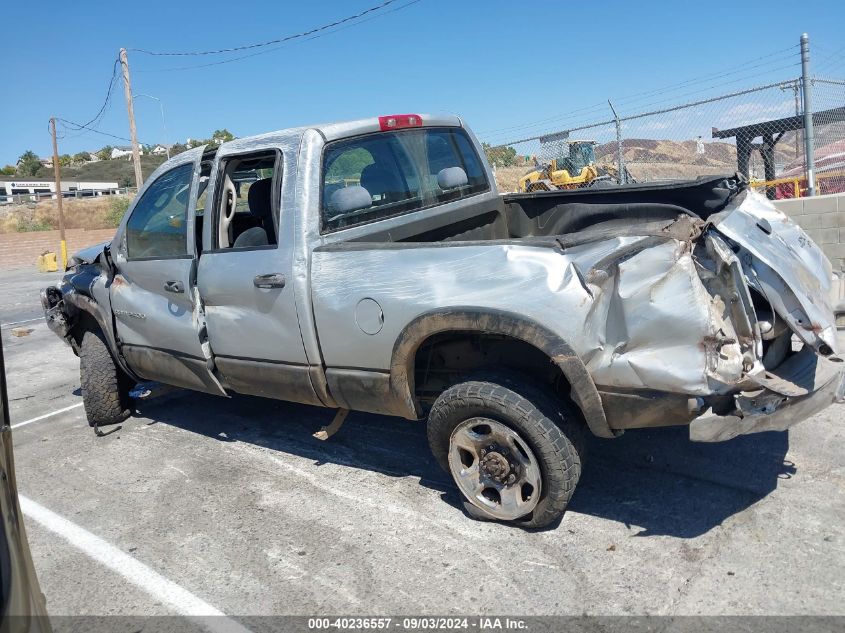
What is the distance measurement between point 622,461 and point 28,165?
353ft

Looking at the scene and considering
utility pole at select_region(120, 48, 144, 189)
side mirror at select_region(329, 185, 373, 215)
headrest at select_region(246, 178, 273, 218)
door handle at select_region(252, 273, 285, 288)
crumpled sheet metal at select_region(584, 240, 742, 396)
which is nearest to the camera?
crumpled sheet metal at select_region(584, 240, 742, 396)

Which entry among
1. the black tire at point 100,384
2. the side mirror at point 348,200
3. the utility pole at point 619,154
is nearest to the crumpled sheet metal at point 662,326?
the side mirror at point 348,200

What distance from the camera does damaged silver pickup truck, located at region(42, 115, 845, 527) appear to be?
2865 mm

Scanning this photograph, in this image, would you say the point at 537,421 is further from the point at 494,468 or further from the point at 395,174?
the point at 395,174

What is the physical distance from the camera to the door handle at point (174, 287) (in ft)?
14.9

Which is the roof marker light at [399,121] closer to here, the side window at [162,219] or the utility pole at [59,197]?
the side window at [162,219]

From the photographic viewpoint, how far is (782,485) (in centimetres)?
365

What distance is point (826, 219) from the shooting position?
23.9 feet

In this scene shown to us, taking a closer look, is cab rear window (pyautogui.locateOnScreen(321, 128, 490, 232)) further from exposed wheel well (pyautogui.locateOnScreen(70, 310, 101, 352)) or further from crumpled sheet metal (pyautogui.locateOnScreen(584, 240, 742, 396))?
exposed wheel well (pyautogui.locateOnScreen(70, 310, 101, 352))

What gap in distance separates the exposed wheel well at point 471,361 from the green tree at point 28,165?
104 meters

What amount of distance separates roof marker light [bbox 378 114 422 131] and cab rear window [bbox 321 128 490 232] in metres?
0.04

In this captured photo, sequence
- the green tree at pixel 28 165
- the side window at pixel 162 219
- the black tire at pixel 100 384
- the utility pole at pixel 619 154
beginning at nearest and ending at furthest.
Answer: the side window at pixel 162 219 < the black tire at pixel 100 384 < the utility pole at pixel 619 154 < the green tree at pixel 28 165

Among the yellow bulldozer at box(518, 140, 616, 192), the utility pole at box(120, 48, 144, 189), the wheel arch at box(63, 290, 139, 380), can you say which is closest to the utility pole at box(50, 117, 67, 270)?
the utility pole at box(120, 48, 144, 189)

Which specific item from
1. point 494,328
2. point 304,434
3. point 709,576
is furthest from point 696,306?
point 304,434
